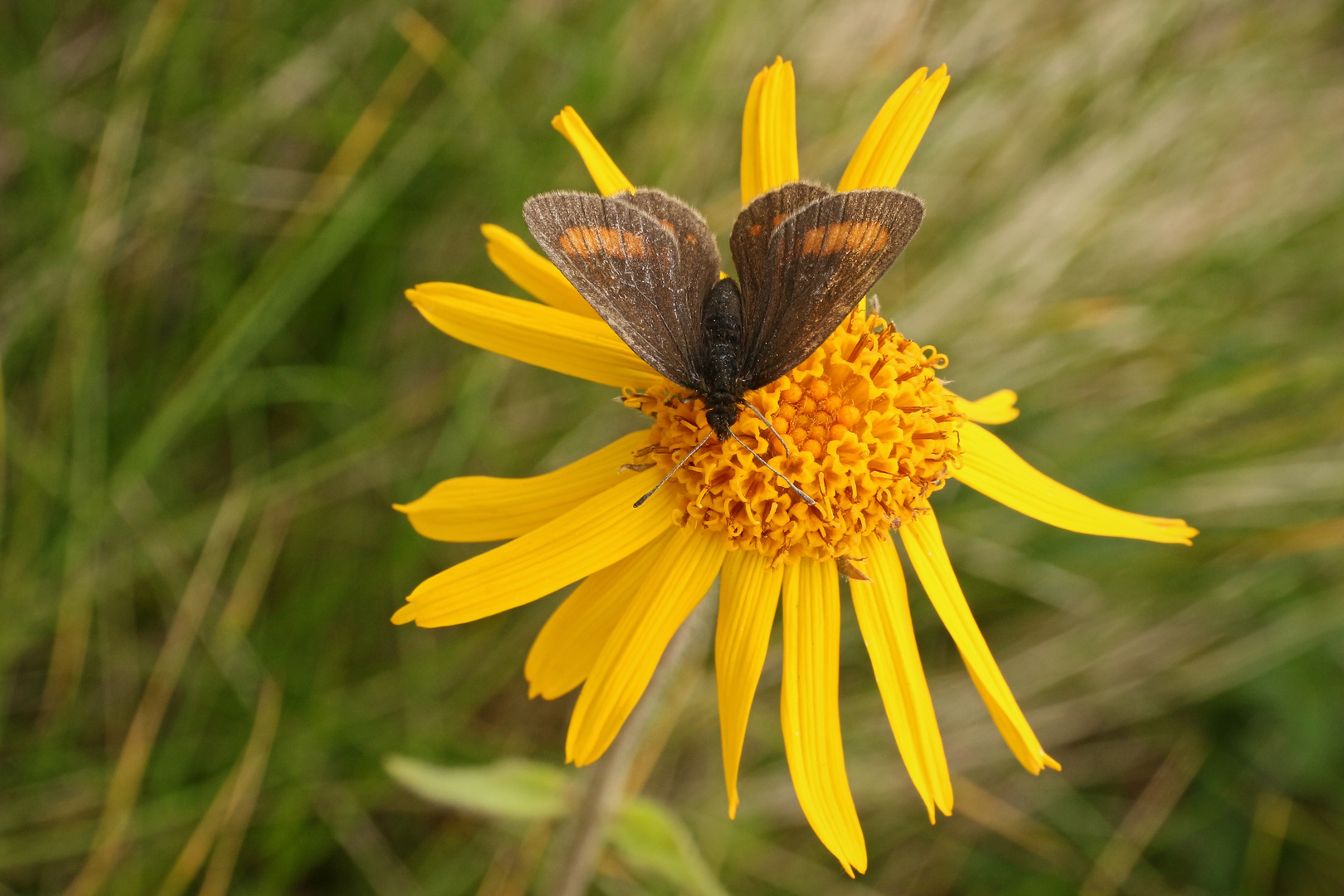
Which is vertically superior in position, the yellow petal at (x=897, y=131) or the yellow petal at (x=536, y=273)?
the yellow petal at (x=536, y=273)

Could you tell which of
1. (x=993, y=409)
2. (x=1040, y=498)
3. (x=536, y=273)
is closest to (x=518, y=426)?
(x=536, y=273)

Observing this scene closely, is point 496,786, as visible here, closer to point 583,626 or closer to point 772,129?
point 583,626

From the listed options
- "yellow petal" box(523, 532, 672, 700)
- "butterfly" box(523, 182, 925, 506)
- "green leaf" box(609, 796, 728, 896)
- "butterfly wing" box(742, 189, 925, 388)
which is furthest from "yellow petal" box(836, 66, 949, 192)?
"green leaf" box(609, 796, 728, 896)

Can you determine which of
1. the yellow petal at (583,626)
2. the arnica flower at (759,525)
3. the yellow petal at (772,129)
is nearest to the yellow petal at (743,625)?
the arnica flower at (759,525)

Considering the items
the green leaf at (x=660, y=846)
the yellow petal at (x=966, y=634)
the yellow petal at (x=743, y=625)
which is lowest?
the green leaf at (x=660, y=846)

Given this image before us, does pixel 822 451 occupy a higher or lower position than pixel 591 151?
lower

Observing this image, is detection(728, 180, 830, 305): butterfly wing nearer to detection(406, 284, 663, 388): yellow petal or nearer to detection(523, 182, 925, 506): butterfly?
detection(523, 182, 925, 506): butterfly

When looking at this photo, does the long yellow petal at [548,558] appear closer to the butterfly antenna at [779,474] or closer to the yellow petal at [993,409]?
the butterfly antenna at [779,474]
